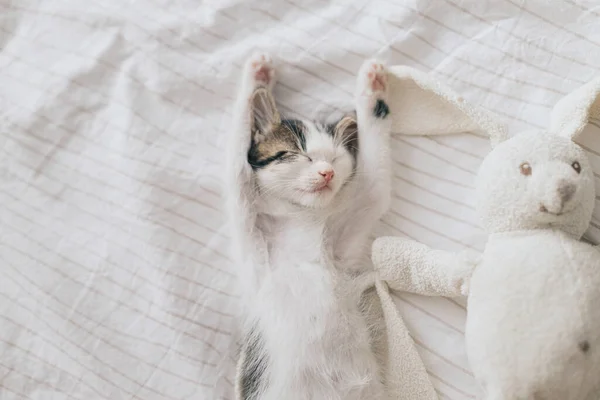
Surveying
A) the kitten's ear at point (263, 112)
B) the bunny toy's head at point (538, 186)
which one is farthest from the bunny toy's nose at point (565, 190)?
the kitten's ear at point (263, 112)

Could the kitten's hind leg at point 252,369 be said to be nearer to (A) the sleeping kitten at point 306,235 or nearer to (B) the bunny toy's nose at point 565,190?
(A) the sleeping kitten at point 306,235

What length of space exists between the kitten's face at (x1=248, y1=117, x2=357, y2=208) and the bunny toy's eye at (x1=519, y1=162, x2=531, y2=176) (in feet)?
0.98

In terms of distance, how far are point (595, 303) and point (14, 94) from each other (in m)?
1.09

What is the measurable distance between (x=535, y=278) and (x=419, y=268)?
0.20 metres

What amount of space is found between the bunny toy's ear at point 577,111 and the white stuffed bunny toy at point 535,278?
26 millimetres

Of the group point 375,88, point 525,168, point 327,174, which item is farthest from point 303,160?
point 525,168

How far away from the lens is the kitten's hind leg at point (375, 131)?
986 mm

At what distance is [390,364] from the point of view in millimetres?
945

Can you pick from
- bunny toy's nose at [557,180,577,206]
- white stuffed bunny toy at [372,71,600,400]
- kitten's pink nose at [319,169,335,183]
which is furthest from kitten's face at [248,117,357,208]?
bunny toy's nose at [557,180,577,206]

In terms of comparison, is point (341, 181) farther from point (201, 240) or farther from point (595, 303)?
point (595, 303)

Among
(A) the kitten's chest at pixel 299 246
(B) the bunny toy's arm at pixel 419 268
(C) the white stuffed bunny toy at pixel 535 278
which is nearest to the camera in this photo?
(C) the white stuffed bunny toy at pixel 535 278

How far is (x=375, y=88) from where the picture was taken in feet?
3.27

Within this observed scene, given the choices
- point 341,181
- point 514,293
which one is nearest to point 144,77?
point 341,181

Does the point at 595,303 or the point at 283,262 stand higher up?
the point at 595,303
